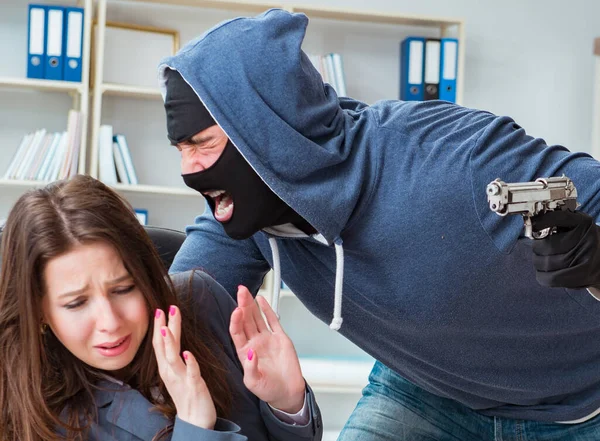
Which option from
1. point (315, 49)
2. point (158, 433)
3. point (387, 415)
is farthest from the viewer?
point (315, 49)

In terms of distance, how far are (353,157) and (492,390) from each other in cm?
55

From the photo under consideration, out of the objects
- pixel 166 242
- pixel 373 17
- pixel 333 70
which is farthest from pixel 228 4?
pixel 166 242

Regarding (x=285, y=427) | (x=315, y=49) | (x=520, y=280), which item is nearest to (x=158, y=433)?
(x=285, y=427)

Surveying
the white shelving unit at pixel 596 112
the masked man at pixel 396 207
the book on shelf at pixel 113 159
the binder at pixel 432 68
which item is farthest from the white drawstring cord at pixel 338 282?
the white shelving unit at pixel 596 112

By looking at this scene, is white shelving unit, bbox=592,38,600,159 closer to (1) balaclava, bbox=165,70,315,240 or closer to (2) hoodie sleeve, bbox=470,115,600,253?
(2) hoodie sleeve, bbox=470,115,600,253

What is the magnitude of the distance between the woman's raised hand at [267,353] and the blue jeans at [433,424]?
33 centimetres

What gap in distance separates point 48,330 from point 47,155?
2.24m

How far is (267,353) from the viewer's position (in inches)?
55.8

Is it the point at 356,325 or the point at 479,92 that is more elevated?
the point at 479,92

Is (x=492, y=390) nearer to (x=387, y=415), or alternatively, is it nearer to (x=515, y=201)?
(x=387, y=415)

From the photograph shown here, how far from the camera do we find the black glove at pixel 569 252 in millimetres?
1227

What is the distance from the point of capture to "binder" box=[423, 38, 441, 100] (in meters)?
3.94

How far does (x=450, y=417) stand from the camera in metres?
1.73

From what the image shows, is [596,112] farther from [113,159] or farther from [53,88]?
[53,88]
